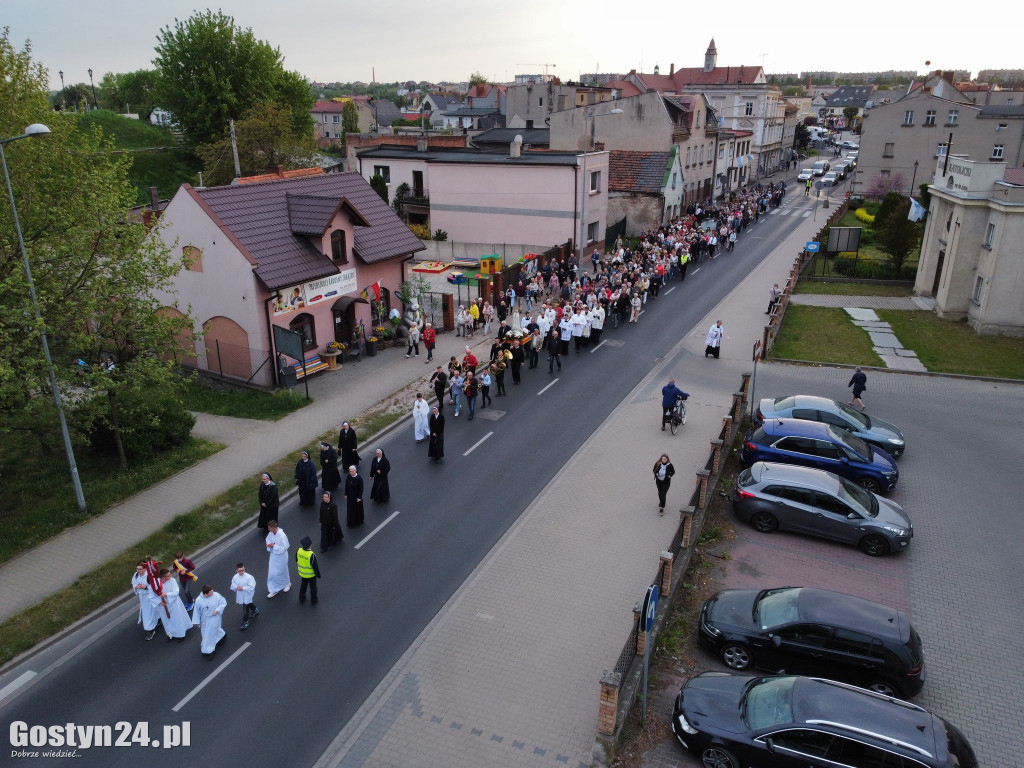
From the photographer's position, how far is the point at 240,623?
39.8 feet

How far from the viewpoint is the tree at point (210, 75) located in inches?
2050

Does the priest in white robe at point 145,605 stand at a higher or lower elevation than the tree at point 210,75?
A: lower

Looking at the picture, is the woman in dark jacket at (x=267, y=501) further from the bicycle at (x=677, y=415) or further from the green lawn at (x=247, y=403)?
the bicycle at (x=677, y=415)

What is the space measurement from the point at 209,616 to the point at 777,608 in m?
8.61

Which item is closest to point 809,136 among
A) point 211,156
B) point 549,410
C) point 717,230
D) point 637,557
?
point 717,230

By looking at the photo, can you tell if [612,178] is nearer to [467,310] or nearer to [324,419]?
[467,310]

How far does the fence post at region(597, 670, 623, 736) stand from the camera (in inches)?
363

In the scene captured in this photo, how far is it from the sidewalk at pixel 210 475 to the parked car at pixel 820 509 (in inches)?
396

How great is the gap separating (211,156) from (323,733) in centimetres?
4579

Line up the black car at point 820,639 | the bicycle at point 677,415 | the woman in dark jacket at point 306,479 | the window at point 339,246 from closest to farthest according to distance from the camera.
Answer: the black car at point 820,639 < the woman in dark jacket at point 306,479 < the bicycle at point 677,415 < the window at point 339,246

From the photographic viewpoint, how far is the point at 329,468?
16.2 meters

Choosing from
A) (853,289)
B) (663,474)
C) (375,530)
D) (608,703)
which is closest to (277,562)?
(375,530)

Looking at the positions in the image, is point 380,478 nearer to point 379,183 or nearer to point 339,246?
point 339,246

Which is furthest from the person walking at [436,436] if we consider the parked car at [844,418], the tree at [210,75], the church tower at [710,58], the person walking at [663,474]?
the church tower at [710,58]
